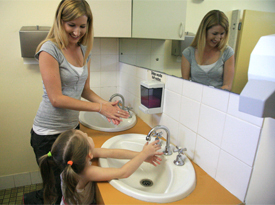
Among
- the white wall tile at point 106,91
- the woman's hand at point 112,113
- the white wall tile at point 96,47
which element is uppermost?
the white wall tile at point 96,47

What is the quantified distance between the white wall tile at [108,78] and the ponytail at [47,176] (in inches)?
46.4

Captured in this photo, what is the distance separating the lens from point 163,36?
1.46m

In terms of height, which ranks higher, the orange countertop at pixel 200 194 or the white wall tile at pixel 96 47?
the white wall tile at pixel 96 47

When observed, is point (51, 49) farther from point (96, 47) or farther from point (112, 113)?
point (96, 47)

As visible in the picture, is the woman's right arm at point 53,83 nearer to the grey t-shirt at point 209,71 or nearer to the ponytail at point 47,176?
the ponytail at point 47,176

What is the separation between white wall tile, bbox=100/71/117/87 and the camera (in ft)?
6.53

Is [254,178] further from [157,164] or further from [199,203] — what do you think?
[157,164]

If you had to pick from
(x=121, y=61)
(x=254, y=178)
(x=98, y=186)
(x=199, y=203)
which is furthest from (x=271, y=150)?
(x=121, y=61)

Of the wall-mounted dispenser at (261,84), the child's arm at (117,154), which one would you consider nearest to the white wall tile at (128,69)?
the child's arm at (117,154)

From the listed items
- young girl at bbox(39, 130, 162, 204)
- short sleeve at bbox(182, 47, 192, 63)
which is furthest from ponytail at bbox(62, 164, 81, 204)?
short sleeve at bbox(182, 47, 192, 63)

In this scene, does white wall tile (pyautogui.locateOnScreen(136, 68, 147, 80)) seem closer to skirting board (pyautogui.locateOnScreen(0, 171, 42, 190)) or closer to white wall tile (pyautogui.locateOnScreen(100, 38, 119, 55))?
white wall tile (pyautogui.locateOnScreen(100, 38, 119, 55))

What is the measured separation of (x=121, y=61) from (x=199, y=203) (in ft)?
4.81

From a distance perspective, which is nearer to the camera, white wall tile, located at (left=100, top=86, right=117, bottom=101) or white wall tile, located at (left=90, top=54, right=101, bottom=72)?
white wall tile, located at (left=90, top=54, right=101, bottom=72)

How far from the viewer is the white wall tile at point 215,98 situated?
2.66ft
